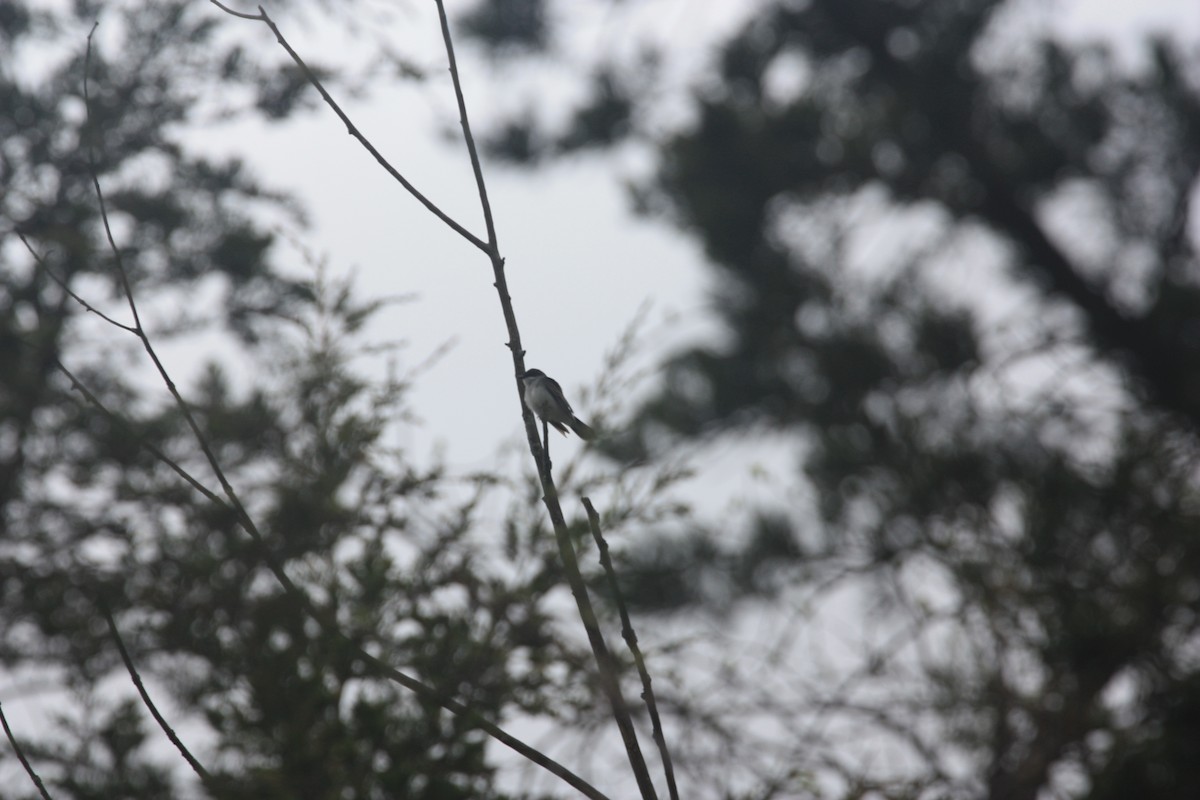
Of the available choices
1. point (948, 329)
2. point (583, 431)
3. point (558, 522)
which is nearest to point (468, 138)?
point (558, 522)

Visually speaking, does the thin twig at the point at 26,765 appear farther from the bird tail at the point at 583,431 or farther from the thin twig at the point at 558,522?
the bird tail at the point at 583,431

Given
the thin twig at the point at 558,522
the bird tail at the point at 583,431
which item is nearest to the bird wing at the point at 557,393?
the bird tail at the point at 583,431

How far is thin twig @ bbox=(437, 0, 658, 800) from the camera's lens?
5.11 ft

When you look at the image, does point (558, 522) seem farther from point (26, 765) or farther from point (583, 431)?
point (583, 431)

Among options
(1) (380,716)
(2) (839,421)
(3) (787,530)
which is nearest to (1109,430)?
(2) (839,421)

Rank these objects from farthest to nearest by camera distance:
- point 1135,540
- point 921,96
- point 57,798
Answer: point 921,96
point 1135,540
point 57,798

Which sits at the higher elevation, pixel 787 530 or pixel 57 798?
pixel 787 530

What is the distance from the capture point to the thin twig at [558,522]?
1.56m

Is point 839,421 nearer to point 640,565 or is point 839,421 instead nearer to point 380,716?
point 640,565

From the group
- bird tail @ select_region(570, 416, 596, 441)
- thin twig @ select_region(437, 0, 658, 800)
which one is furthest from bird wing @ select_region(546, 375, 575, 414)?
thin twig @ select_region(437, 0, 658, 800)

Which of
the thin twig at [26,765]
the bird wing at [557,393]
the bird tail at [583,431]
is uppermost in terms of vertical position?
the bird wing at [557,393]

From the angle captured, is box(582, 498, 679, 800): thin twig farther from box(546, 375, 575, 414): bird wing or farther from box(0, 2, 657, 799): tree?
box(546, 375, 575, 414): bird wing

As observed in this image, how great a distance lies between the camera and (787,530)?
25.0ft

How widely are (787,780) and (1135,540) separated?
4106mm
